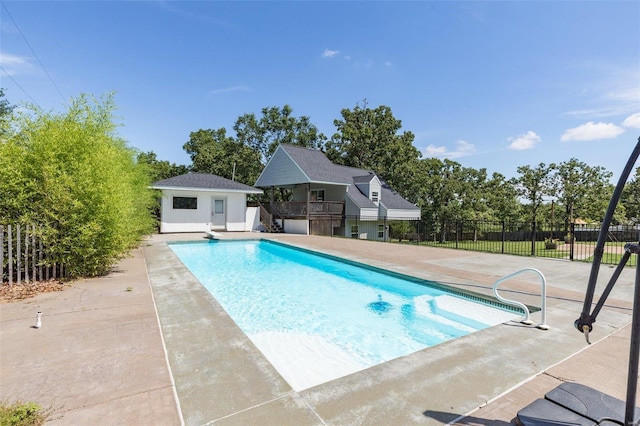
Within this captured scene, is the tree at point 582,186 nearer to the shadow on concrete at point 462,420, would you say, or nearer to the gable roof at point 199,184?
the gable roof at point 199,184

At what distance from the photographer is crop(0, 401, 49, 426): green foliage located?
6.83 feet

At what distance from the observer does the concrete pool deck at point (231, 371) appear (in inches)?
91.5

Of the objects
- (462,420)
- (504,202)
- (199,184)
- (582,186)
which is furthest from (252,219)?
(582,186)

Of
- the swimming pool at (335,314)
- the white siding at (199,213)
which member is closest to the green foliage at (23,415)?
the swimming pool at (335,314)

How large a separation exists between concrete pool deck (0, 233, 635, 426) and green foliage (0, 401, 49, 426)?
10 cm

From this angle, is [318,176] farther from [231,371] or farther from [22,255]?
[231,371]

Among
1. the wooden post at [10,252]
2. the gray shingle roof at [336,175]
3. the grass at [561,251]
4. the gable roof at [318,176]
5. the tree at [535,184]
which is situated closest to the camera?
the wooden post at [10,252]

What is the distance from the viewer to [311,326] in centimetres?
579

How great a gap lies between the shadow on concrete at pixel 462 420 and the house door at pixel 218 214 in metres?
19.6

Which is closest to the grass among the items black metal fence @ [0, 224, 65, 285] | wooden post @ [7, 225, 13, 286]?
black metal fence @ [0, 224, 65, 285]

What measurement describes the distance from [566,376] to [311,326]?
3.87 metres

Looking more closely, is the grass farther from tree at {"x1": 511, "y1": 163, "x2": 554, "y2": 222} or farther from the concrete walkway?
the concrete walkway

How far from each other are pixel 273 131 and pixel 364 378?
1441 inches

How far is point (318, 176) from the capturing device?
21109 mm
